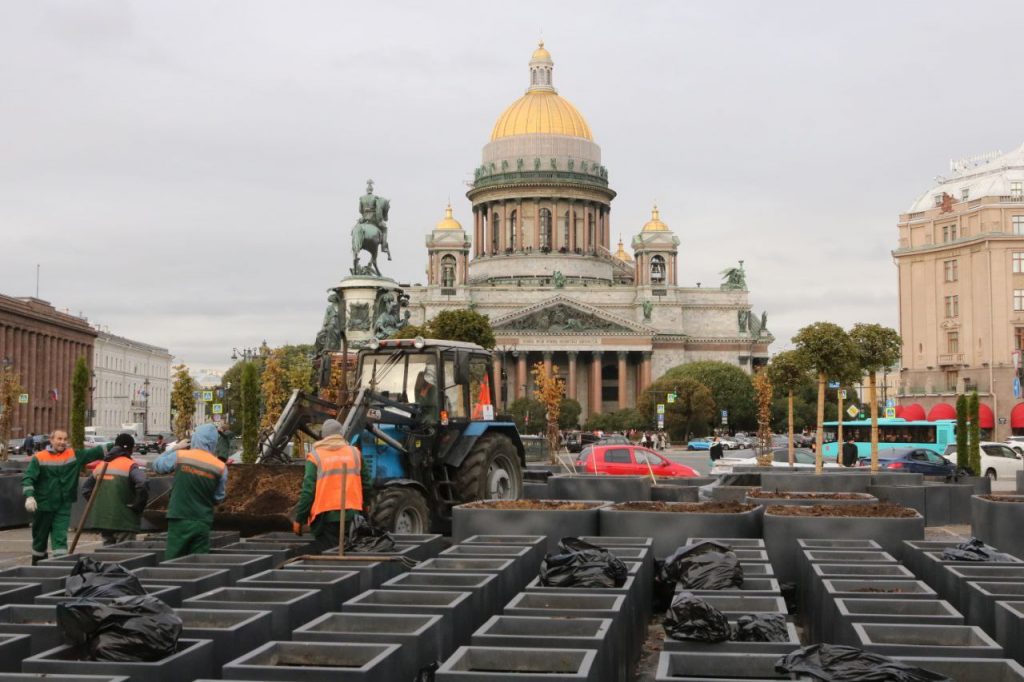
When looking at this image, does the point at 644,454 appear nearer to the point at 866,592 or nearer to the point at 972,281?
the point at 866,592

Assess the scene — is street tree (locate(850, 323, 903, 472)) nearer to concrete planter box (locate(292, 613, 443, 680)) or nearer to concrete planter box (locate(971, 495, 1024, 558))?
concrete planter box (locate(971, 495, 1024, 558))

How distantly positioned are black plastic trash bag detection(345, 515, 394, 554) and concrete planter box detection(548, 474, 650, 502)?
316 inches

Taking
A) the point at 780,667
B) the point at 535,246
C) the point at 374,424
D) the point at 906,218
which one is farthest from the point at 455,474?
the point at 535,246

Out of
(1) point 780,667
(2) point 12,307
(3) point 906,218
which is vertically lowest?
(1) point 780,667

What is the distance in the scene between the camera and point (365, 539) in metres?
11.9

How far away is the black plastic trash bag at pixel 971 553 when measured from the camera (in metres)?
10.8

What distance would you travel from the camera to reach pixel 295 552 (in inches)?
474

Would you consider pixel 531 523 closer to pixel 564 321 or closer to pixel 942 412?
pixel 942 412

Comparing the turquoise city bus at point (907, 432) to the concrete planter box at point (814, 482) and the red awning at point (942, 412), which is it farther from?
the concrete planter box at point (814, 482)

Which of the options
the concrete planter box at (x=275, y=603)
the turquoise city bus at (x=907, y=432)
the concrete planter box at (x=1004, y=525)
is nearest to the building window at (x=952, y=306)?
the turquoise city bus at (x=907, y=432)

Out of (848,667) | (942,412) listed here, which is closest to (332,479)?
(848,667)

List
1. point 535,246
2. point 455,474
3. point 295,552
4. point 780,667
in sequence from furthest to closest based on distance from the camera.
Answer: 1. point 535,246
2. point 455,474
3. point 295,552
4. point 780,667

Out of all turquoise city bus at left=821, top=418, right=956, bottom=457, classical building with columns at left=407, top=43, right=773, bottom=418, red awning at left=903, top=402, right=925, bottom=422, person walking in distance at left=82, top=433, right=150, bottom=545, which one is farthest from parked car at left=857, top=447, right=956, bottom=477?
classical building with columns at left=407, top=43, right=773, bottom=418

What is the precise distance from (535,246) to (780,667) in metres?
114
